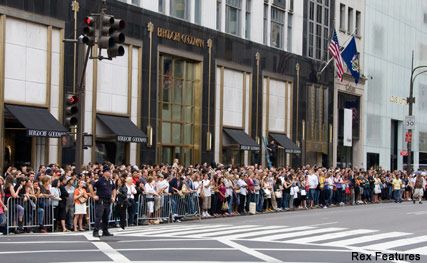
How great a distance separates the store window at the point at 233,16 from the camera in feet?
168

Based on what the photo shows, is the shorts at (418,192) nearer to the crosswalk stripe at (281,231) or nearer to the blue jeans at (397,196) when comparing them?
the blue jeans at (397,196)

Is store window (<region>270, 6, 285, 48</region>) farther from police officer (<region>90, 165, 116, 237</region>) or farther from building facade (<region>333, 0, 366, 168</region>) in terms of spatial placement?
police officer (<region>90, 165, 116, 237</region>)

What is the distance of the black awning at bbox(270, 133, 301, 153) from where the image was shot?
183 feet

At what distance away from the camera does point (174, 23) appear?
45406 mm

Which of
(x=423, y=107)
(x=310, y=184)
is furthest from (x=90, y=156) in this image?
(x=423, y=107)

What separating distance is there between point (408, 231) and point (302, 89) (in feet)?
110

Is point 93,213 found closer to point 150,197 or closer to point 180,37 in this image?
point 150,197

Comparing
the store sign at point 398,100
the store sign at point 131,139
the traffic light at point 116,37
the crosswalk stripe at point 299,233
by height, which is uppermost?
the store sign at point 398,100

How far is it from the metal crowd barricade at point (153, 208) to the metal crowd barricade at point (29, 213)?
13.3 feet

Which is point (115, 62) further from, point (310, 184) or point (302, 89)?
point (302, 89)

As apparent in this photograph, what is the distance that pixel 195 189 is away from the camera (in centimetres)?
3450

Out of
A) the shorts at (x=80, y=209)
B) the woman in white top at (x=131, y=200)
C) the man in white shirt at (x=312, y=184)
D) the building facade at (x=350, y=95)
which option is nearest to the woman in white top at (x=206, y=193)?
the woman in white top at (x=131, y=200)

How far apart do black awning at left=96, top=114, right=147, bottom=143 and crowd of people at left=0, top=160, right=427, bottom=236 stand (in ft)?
7.28

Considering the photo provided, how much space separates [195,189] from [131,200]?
567 centimetres
